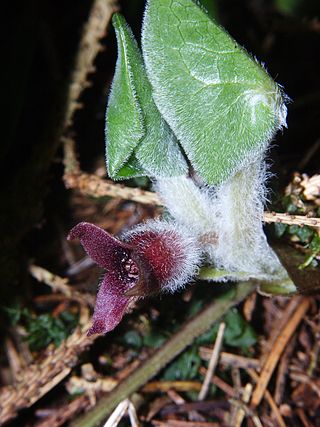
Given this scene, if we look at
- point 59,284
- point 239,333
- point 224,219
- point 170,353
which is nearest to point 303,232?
point 224,219

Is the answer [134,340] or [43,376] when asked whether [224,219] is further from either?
[43,376]

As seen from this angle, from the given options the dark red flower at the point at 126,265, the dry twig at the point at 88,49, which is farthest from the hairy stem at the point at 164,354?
the dry twig at the point at 88,49

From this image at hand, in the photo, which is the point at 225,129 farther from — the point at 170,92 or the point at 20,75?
the point at 20,75

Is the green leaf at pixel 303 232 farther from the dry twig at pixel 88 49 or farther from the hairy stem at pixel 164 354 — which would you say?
the dry twig at pixel 88 49

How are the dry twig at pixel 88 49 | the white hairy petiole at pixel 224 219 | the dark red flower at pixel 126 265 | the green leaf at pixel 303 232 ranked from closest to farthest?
the dark red flower at pixel 126 265 < the white hairy petiole at pixel 224 219 < the green leaf at pixel 303 232 < the dry twig at pixel 88 49

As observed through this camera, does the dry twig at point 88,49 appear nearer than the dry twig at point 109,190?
No

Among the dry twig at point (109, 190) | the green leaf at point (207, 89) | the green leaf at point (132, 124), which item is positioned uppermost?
the green leaf at point (207, 89)

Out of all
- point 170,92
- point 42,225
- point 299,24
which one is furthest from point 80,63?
point 170,92
